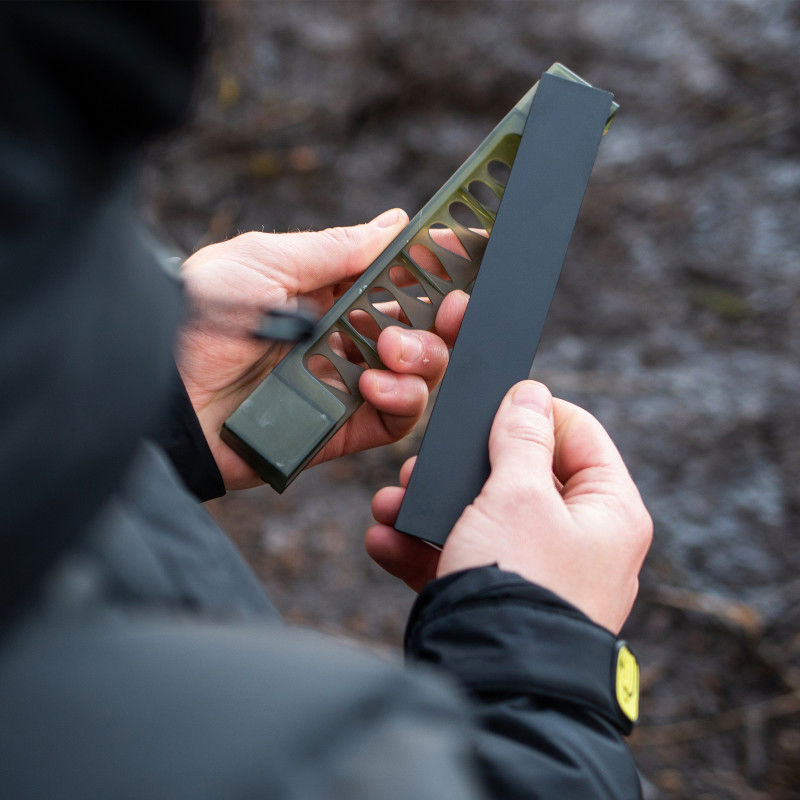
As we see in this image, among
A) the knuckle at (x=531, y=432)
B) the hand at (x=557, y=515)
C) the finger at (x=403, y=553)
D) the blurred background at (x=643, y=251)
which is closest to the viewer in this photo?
the hand at (x=557, y=515)

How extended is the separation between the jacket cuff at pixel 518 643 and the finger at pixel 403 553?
0.26 metres

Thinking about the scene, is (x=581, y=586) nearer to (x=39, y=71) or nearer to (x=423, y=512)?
(x=423, y=512)

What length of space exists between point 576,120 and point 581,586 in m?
0.58

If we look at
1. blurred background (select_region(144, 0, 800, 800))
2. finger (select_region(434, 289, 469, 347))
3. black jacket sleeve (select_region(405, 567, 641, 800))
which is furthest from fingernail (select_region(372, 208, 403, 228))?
blurred background (select_region(144, 0, 800, 800))

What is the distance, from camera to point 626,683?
60cm

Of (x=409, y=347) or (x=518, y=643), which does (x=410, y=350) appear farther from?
(x=518, y=643)

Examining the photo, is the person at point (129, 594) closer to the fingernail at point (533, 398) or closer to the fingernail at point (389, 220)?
the fingernail at point (533, 398)

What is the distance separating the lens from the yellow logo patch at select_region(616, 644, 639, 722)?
590mm

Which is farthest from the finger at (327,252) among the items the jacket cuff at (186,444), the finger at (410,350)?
the jacket cuff at (186,444)

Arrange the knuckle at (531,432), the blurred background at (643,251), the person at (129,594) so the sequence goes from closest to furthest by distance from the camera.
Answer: the person at (129,594)
the knuckle at (531,432)
the blurred background at (643,251)

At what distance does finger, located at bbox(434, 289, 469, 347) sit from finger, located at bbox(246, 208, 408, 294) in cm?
15

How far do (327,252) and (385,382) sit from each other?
0.22 metres

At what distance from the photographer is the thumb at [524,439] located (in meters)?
0.73

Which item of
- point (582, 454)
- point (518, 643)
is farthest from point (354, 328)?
point (518, 643)
